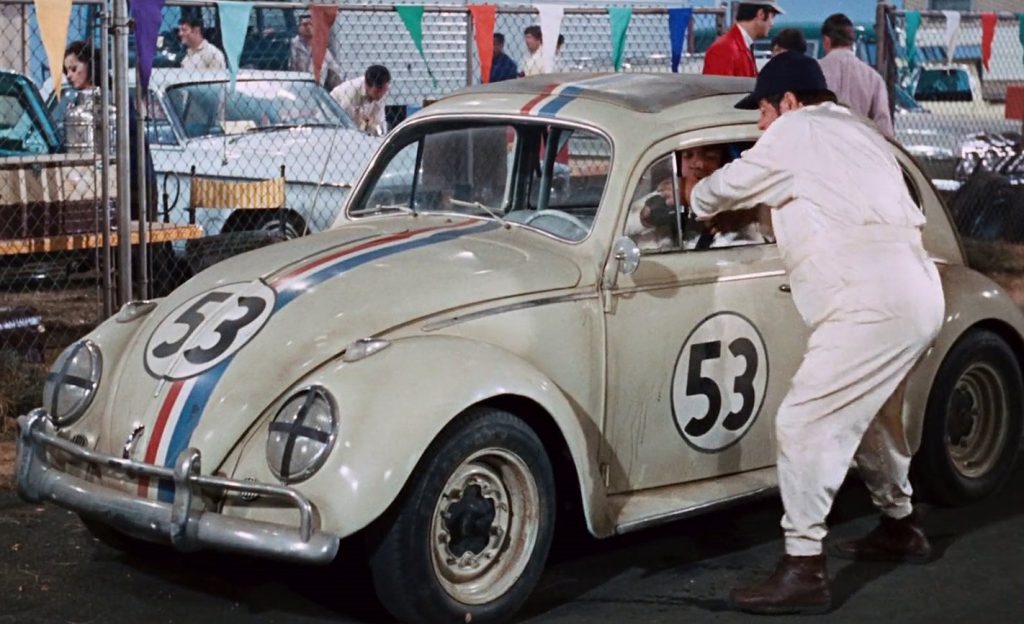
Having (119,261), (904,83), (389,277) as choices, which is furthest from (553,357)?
(904,83)

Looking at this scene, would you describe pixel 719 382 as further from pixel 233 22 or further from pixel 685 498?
pixel 233 22

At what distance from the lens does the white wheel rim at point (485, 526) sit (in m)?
4.98

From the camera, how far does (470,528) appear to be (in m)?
5.05

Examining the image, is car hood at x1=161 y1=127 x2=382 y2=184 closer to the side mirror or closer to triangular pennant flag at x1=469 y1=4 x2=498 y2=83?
triangular pennant flag at x1=469 y1=4 x2=498 y2=83

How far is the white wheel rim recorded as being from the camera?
16.4ft

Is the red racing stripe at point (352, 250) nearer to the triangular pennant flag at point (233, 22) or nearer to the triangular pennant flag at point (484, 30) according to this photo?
the triangular pennant flag at point (233, 22)

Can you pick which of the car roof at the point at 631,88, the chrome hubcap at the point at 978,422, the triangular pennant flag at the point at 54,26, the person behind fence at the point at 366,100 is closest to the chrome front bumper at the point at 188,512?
the car roof at the point at 631,88

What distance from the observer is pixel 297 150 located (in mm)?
11867

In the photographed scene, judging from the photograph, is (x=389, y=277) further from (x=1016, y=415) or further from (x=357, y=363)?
(x=1016, y=415)

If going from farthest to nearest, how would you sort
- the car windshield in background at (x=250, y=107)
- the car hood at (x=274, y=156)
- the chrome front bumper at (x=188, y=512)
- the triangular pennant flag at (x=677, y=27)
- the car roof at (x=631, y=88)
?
the car windshield in background at (x=250, y=107) < the car hood at (x=274, y=156) < the triangular pennant flag at (x=677, y=27) < the car roof at (x=631, y=88) < the chrome front bumper at (x=188, y=512)

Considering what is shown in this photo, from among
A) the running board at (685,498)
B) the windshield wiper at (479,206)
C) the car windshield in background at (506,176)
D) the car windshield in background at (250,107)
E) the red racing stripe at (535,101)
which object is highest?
the red racing stripe at (535,101)

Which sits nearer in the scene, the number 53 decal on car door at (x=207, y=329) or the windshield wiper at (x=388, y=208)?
the number 53 decal on car door at (x=207, y=329)

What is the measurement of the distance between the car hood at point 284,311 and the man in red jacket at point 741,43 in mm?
4057

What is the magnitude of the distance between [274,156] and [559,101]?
6006 mm
